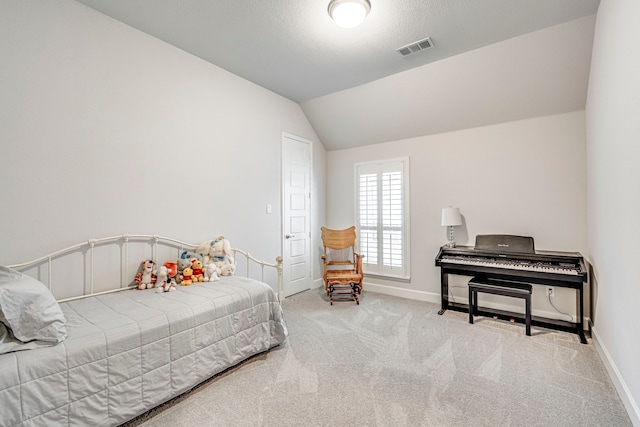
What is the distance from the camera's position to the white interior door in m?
4.15

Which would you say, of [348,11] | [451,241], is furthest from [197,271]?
[451,241]

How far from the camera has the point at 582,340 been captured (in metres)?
2.70

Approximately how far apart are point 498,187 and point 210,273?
3415 mm

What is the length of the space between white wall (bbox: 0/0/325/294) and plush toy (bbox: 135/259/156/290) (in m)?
0.32

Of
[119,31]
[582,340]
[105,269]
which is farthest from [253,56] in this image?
[582,340]

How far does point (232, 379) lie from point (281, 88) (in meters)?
3.34

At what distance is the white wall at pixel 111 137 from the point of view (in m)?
2.04

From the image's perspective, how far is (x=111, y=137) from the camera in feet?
8.11

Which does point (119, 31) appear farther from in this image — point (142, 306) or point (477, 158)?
point (477, 158)

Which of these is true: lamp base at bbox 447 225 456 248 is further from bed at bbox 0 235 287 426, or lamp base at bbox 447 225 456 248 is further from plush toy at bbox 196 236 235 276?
plush toy at bbox 196 236 235 276

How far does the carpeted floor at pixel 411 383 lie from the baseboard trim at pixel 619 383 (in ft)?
0.15

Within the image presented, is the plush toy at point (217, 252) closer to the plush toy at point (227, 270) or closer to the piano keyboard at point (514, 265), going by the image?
the plush toy at point (227, 270)

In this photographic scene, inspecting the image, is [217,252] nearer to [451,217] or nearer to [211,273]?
[211,273]

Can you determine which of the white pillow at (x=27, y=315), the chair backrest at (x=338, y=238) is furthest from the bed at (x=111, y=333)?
the chair backrest at (x=338, y=238)
